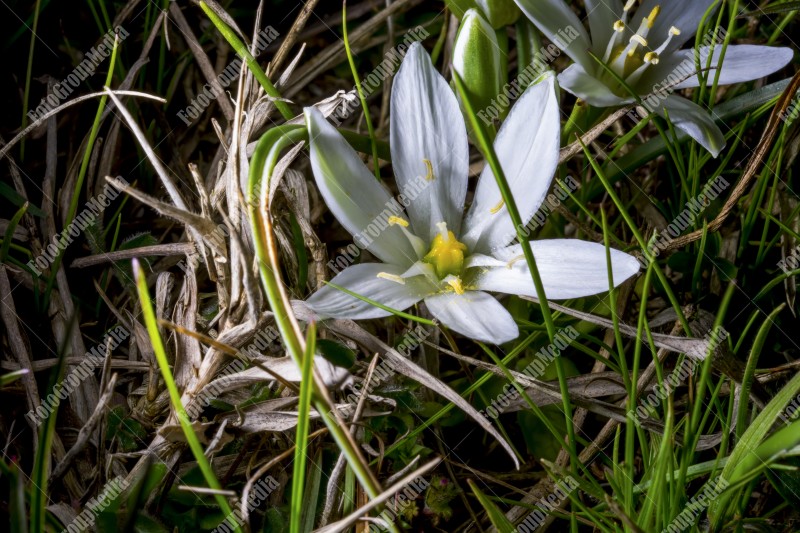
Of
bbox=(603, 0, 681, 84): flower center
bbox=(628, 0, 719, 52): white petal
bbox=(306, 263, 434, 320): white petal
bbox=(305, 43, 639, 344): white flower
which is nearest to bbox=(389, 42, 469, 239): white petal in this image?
bbox=(305, 43, 639, 344): white flower

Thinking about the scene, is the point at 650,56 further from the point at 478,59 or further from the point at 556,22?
the point at 478,59

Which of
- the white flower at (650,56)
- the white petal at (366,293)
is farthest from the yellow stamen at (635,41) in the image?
the white petal at (366,293)

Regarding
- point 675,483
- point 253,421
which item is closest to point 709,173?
point 675,483

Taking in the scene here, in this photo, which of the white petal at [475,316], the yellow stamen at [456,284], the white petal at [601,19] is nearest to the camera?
the white petal at [475,316]

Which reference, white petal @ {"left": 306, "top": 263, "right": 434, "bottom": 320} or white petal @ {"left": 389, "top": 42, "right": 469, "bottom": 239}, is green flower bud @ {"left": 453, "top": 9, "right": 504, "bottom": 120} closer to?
white petal @ {"left": 389, "top": 42, "right": 469, "bottom": 239}

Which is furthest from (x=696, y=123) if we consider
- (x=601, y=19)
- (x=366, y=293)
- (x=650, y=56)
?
(x=366, y=293)

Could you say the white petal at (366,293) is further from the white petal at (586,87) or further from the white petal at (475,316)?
the white petal at (586,87)
